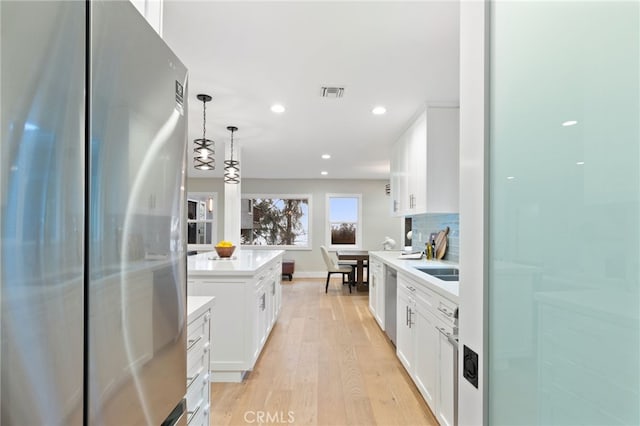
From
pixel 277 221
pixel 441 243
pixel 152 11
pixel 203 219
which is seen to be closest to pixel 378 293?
pixel 441 243

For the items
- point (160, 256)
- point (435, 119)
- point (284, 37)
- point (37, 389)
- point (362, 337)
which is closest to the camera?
point (37, 389)

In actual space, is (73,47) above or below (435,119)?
below

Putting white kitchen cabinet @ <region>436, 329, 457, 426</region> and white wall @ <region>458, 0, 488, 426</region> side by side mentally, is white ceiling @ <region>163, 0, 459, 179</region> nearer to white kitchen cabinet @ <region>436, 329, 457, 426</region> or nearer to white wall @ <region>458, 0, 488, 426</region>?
white wall @ <region>458, 0, 488, 426</region>

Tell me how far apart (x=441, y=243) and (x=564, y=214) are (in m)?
3.42

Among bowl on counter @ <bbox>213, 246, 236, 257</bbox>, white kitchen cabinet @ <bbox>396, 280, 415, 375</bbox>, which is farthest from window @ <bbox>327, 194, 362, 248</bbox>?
white kitchen cabinet @ <bbox>396, 280, 415, 375</bbox>

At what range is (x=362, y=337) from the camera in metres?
3.96

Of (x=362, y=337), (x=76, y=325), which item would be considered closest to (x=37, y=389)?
(x=76, y=325)

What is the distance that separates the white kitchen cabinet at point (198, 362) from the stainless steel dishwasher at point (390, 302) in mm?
2226

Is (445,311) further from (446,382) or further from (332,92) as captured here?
(332,92)

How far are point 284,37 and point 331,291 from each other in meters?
5.35

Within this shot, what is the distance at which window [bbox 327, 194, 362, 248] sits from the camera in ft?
28.5

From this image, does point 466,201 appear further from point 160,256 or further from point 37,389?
point 37,389

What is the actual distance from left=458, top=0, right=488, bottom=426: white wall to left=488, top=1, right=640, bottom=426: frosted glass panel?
0.03 meters

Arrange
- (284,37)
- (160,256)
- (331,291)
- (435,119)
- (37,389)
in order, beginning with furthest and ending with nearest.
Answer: (331,291)
(435,119)
(284,37)
(160,256)
(37,389)
